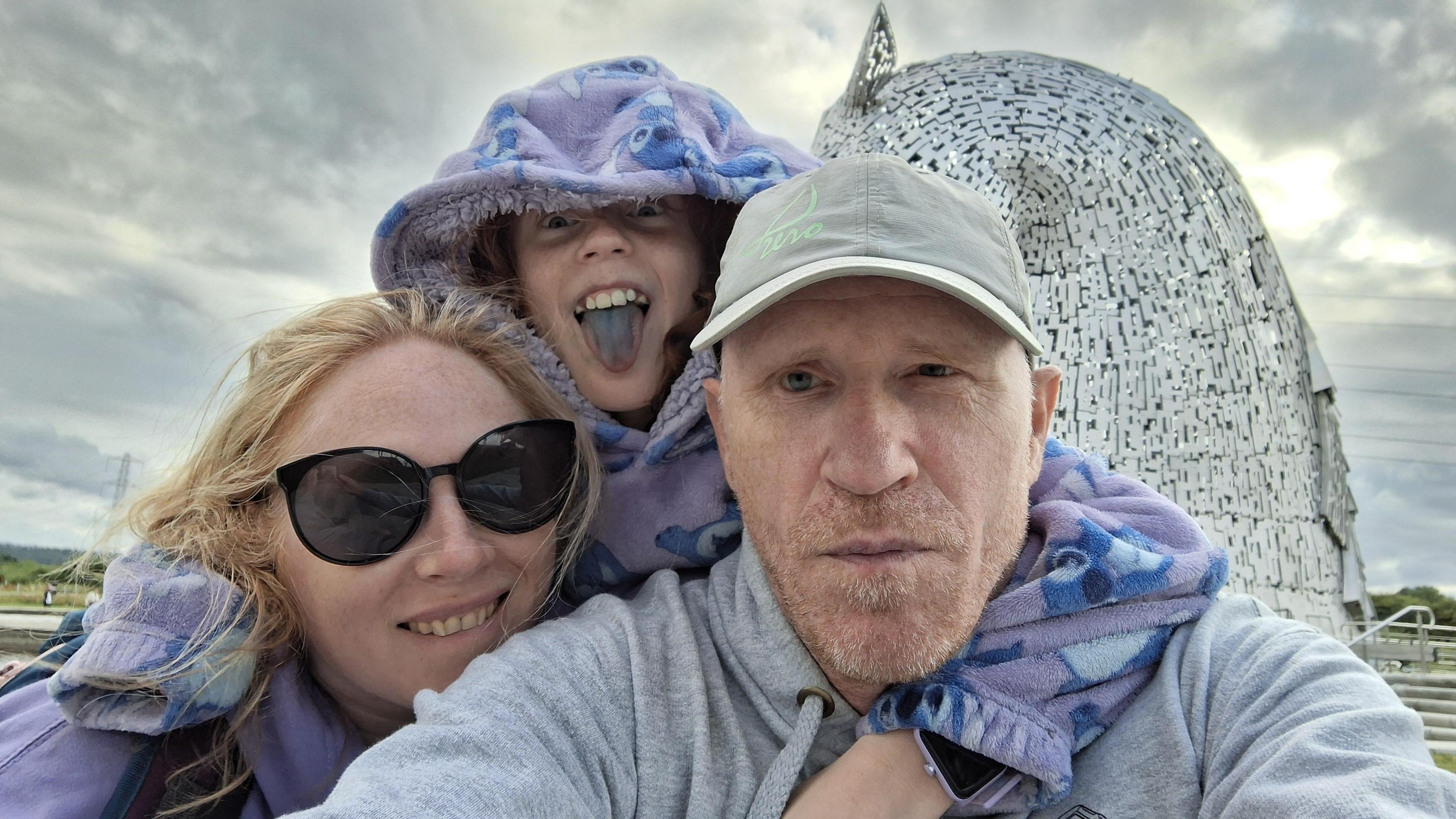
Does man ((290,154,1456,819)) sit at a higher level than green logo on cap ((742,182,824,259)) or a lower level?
lower

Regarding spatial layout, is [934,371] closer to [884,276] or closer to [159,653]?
[884,276]

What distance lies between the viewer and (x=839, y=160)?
1.88 m

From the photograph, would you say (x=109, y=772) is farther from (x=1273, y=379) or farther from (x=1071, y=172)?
(x=1273, y=379)

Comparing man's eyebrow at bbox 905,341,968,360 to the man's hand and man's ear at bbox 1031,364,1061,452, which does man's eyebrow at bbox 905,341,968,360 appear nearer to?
man's ear at bbox 1031,364,1061,452

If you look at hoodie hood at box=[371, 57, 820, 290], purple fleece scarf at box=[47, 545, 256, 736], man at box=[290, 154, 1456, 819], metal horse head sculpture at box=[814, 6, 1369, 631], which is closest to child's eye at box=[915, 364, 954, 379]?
man at box=[290, 154, 1456, 819]

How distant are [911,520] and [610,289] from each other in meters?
1.22

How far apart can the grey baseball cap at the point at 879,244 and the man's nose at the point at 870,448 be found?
26 centimetres

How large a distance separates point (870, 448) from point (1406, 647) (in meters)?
13.6

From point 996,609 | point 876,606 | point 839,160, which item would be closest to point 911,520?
point 876,606

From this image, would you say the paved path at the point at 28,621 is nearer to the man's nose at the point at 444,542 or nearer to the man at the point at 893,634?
the man's nose at the point at 444,542

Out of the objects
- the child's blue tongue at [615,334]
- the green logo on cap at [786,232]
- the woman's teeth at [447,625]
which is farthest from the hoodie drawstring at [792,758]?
the child's blue tongue at [615,334]

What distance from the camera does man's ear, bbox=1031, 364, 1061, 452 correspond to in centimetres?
198

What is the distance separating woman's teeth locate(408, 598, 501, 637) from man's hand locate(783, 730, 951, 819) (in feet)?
3.02

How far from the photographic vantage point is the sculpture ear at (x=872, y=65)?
7.18 meters
